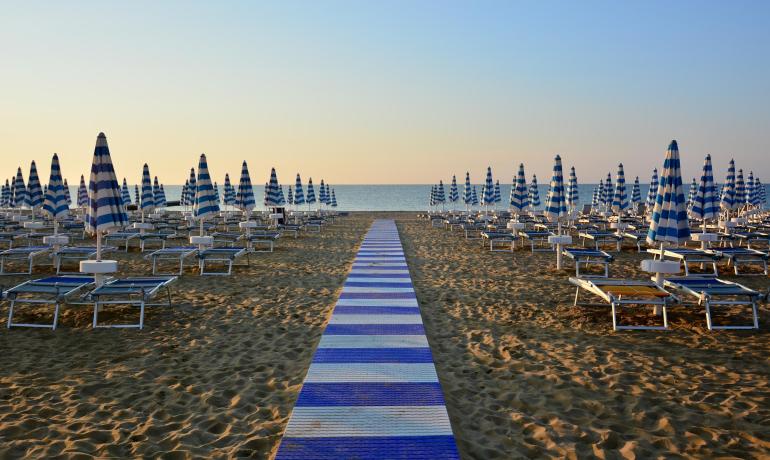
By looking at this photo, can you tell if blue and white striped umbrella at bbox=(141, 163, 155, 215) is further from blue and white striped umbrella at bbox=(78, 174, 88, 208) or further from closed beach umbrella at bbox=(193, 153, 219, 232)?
closed beach umbrella at bbox=(193, 153, 219, 232)

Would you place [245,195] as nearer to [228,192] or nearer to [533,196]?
[228,192]

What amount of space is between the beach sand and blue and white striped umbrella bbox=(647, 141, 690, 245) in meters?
1.12

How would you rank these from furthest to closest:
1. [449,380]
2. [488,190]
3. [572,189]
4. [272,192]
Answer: [488,190] < [272,192] < [572,189] < [449,380]

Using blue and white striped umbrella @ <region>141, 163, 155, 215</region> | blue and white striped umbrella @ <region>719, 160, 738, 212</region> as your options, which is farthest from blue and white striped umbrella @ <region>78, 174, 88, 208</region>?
blue and white striped umbrella @ <region>719, 160, 738, 212</region>

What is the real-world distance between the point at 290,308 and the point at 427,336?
8.12 ft

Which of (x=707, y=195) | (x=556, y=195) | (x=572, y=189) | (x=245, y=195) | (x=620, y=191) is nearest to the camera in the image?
(x=556, y=195)

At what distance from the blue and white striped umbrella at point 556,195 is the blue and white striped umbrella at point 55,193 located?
12184mm

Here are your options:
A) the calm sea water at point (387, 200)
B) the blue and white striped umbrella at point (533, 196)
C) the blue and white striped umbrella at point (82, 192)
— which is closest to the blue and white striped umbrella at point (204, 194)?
the blue and white striped umbrella at point (533, 196)

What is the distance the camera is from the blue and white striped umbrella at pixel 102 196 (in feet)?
22.4

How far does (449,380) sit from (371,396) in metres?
0.87

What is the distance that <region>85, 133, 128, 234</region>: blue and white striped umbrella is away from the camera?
6.81 m

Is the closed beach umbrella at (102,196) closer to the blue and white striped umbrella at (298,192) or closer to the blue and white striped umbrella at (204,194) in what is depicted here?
the blue and white striped umbrella at (204,194)

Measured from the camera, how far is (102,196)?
271 inches

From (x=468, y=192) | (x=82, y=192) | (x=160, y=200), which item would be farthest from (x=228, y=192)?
(x=468, y=192)
